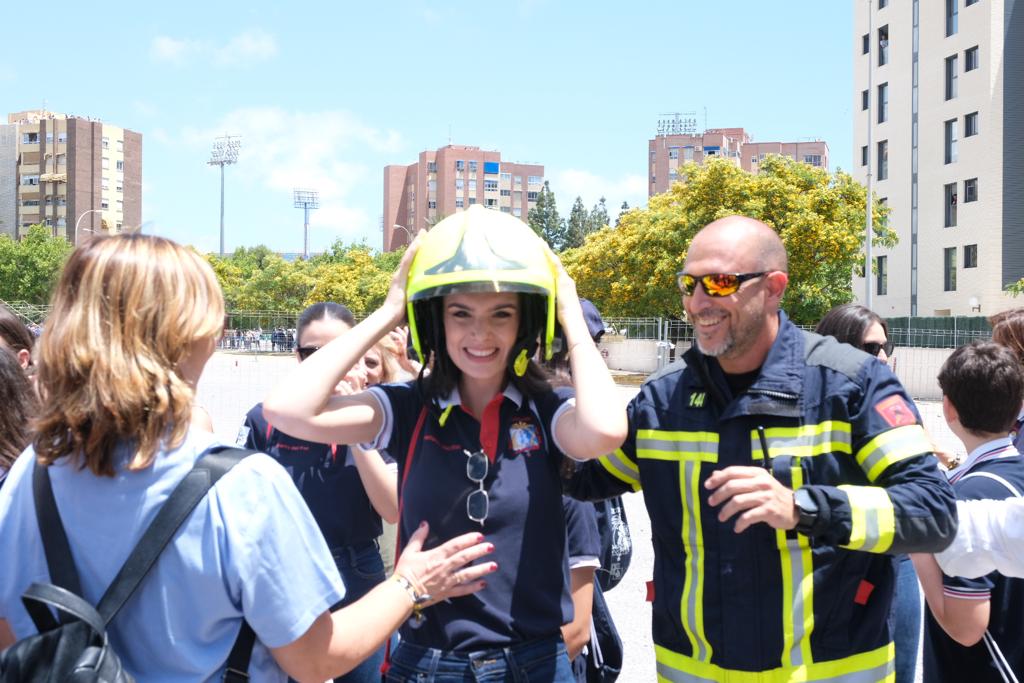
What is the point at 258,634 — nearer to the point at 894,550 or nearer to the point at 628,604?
the point at 894,550

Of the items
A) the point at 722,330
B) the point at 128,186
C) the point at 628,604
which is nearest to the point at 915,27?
the point at 628,604

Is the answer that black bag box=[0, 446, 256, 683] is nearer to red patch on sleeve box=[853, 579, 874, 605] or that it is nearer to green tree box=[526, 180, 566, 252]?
red patch on sleeve box=[853, 579, 874, 605]

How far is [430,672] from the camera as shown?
2330 mm

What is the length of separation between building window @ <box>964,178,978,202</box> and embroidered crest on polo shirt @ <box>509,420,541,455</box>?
40991mm

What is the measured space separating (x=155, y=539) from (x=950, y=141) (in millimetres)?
43899

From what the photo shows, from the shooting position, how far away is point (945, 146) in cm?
4003

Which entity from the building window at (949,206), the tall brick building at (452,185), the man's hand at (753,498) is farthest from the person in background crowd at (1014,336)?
the tall brick building at (452,185)

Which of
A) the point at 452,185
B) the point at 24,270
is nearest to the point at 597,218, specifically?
the point at 452,185

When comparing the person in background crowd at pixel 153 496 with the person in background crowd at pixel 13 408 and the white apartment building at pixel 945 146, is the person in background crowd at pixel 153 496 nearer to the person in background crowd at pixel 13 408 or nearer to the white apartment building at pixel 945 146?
the person in background crowd at pixel 13 408

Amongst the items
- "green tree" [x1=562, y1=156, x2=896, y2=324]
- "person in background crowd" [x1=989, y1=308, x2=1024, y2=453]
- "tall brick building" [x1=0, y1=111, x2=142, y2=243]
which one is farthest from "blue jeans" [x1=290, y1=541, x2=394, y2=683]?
"tall brick building" [x1=0, y1=111, x2=142, y2=243]

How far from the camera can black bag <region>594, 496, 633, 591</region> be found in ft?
10.4

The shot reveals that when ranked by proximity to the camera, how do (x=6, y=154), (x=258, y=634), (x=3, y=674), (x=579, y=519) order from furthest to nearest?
(x=6, y=154) < (x=579, y=519) < (x=258, y=634) < (x=3, y=674)

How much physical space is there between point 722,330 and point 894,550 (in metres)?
0.71

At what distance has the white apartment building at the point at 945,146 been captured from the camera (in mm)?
37031
